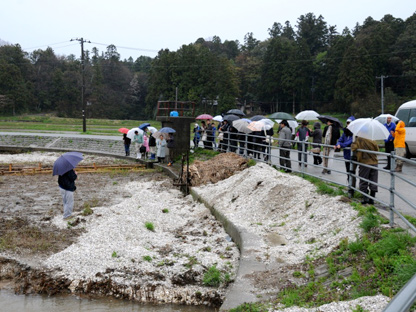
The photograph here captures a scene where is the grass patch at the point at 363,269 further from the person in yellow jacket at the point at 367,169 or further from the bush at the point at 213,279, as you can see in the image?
the person in yellow jacket at the point at 367,169

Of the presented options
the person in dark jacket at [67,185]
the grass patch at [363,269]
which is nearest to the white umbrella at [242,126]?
the person in dark jacket at [67,185]

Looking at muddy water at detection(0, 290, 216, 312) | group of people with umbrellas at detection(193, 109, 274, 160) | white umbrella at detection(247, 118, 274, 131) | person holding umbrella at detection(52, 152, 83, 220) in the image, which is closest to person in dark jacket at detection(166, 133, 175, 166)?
group of people with umbrellas at detection(193, 109, 274, 160)

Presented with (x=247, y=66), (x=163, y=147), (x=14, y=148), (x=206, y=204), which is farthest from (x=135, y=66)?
(x=206, y=204)

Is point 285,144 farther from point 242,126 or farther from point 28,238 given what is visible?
point 28,238

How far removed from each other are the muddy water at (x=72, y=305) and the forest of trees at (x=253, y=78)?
176 feet

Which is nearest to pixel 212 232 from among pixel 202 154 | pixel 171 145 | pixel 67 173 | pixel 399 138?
pixel 67 173

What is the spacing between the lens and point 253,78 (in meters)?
89.6

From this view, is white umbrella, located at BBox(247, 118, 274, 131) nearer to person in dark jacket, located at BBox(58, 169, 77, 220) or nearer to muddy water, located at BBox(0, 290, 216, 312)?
person in dark jacket, located at BBox(58, 169, 77, 220)

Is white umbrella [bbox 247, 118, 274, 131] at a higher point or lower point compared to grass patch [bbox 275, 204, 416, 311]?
higher

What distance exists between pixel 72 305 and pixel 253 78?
84.2 metres

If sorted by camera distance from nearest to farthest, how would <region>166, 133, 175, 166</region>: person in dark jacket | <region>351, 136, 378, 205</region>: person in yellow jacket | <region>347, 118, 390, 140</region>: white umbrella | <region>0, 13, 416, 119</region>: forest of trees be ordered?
<region>351, 136, 378, 205</region>: person in yellow jacket < <region>347, 118, 390, 140</region>: white umbrella < <region>166, 133, 175, 166</region>: person in dark jacket < <region>0, 13, 416, 119</region>: forest of trees

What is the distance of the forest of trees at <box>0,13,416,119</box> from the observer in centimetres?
6638

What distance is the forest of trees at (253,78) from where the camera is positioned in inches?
2613

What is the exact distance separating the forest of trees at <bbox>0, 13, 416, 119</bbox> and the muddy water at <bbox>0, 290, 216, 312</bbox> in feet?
176
